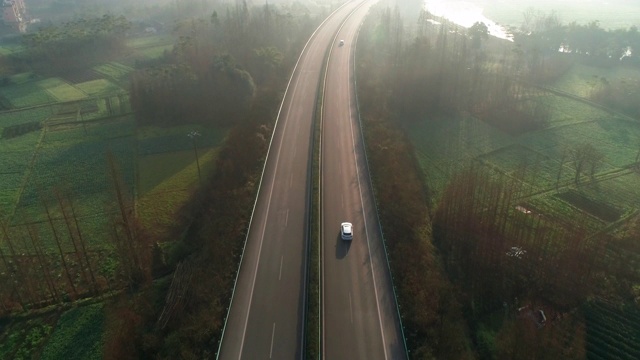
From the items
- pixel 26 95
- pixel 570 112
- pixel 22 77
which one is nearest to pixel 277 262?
pixel 570 112

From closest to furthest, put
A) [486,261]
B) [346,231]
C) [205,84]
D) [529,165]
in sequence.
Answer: [486,261] < [346,231] < [529,165] < [205,84]

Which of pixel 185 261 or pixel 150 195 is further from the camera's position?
pixel 150 195

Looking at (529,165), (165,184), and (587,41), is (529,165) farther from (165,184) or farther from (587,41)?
(587,41)

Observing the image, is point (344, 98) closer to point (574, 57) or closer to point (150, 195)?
point (150, 195)

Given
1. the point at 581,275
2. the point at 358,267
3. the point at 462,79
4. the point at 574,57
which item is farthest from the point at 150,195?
the point at 574,57

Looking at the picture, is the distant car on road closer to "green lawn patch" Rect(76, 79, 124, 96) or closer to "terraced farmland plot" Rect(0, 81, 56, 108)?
"green lawn patch" Rect(76, 79, 124, 96)

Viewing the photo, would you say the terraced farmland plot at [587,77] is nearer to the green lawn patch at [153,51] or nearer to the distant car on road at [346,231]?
the distant car on road at [346,231]

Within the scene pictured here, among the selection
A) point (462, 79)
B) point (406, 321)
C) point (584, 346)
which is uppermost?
point (462, 79)

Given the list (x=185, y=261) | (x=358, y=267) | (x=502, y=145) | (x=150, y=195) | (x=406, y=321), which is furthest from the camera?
(x=502, y=145)
